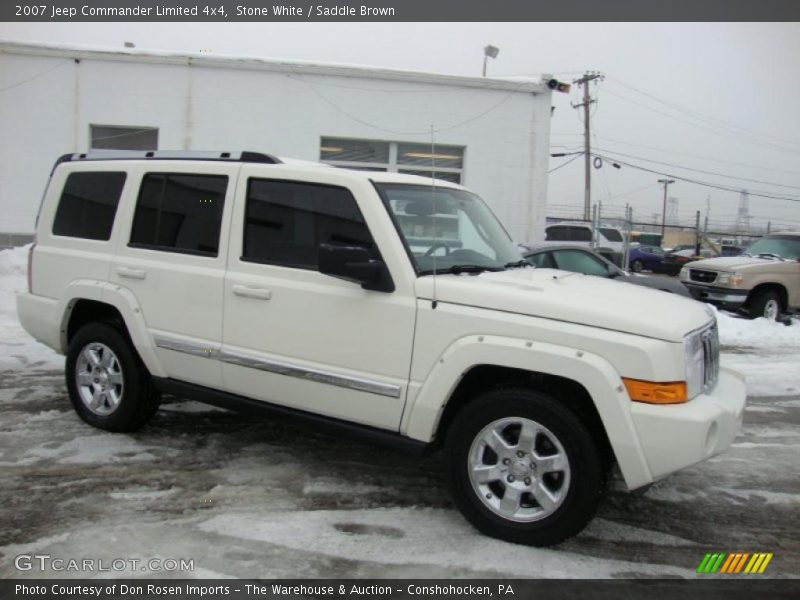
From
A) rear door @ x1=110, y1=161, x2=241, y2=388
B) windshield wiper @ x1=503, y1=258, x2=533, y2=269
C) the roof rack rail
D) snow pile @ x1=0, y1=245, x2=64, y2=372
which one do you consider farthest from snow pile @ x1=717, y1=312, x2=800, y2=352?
snow pile @ x1=0, y1=245, x2=64, y2=372

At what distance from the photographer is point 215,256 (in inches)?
165

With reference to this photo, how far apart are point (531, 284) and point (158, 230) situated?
2.57 m

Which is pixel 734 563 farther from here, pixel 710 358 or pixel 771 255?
pixel 771 255

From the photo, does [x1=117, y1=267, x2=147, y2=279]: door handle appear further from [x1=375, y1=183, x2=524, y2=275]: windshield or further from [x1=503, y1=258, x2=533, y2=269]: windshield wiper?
[x1=503, y1=258, x2=533, y2=269]: windshield wiper

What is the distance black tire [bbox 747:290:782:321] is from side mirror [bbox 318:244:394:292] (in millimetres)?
10304

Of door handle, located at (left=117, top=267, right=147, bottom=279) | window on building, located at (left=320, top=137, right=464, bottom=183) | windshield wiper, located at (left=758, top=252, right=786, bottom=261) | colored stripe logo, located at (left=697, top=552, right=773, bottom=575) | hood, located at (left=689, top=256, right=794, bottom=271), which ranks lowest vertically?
colored stripe logo, located at (left=697, top=552, right=773, bottom=575)

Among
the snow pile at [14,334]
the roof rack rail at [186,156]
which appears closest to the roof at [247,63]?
the snow pile at [14,334]

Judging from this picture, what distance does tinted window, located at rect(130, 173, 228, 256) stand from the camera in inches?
167

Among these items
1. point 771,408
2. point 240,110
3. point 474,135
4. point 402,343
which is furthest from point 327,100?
point 402,343

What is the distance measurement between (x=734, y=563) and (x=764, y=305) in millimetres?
9681

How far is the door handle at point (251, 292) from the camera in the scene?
3913 mm

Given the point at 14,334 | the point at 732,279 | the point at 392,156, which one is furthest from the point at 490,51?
the point at 14,334

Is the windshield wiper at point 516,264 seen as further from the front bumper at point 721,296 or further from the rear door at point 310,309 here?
the front bumper at point 721,296

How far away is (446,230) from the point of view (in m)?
4.01
